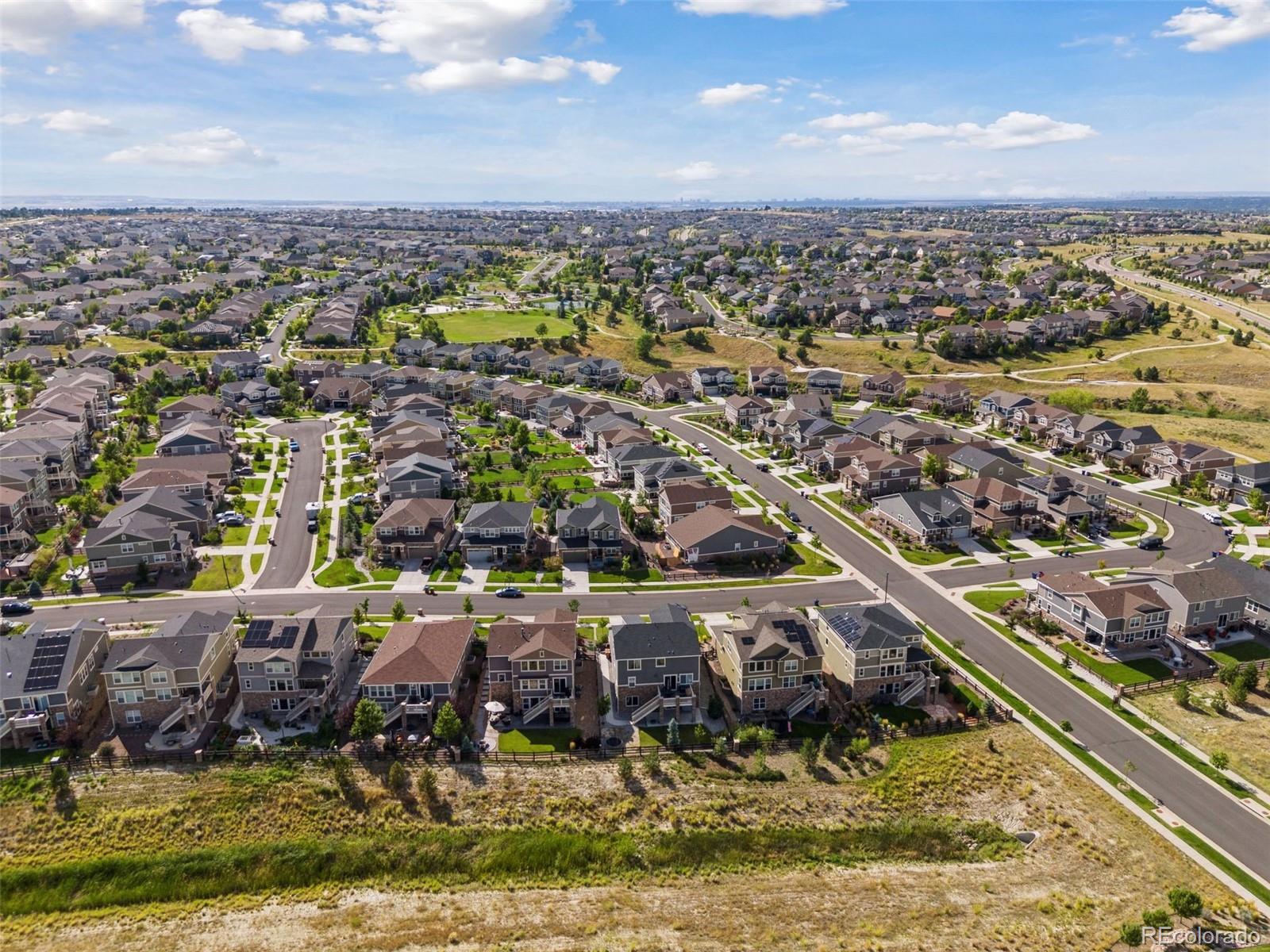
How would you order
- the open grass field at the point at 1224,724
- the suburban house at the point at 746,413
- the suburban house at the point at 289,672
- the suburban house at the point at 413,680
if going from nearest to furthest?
the open grass field at the point at 1224,724
the suburban house at the point at 413,680
the suburban house at the point at 289,672
the suburban house at the point at 746,413

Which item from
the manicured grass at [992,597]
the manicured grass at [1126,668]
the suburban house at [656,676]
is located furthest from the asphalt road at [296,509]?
the manicured grass at [1126,668]

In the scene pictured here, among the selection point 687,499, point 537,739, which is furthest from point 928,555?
point 537,739

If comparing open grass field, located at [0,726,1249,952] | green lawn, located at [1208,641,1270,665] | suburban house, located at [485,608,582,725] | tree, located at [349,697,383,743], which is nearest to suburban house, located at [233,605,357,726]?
tree, located at [349,697,383,743]

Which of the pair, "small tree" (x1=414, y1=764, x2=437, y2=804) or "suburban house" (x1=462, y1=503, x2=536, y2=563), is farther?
"suburban house" (x1=462, y1=503, x2=536, y2=563)

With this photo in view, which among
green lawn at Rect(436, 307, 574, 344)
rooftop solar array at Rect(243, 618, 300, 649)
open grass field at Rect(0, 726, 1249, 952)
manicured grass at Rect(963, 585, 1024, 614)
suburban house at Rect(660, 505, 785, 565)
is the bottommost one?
open grass field at Rect(0, 726, 1249, 952)

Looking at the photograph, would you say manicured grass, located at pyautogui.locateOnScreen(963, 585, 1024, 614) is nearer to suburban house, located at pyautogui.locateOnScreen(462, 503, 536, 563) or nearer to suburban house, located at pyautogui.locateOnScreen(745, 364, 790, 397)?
suburban house, located at pyautogui.locateOnScreen(462, 503, 536, 563)

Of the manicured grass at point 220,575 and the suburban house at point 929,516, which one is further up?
the suburban house at point 929,516

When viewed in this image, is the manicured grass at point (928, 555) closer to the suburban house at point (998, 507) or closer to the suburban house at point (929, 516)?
the suburban house at point (929, 516)
